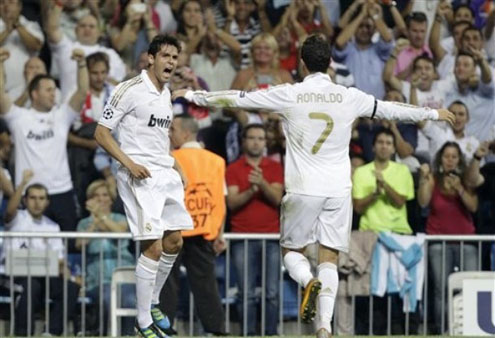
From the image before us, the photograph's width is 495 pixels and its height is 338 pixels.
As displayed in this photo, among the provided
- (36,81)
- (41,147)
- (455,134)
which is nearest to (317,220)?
(41,147)

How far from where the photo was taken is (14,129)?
1836 centimetres

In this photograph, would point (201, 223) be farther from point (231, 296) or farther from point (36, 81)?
point (36, 81)

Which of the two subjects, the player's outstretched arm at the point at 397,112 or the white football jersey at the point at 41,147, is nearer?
the player's outstretched arm at the point at 397,112

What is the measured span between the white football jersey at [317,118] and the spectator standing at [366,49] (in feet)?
18.0

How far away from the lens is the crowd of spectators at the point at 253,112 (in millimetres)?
18094

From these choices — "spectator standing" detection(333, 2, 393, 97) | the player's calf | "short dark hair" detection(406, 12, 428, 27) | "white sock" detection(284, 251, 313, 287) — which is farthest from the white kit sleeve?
"short dark hair" detection(406, 12, 428, 27)

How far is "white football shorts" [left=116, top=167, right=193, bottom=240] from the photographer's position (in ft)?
45.0

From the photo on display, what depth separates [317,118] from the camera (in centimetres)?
1373

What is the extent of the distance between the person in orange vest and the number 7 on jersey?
2.92m

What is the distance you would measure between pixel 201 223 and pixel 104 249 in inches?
56.2

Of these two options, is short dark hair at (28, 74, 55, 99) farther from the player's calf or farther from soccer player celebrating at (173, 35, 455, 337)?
the player's calf

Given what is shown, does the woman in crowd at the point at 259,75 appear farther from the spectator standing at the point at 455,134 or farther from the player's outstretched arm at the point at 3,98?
the player's outstretched arm at the point at 3,98

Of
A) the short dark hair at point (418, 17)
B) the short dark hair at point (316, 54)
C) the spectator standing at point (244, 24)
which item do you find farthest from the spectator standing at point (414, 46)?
the short dark hair at point (316, 54)

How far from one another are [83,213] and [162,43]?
4955 millimetres
